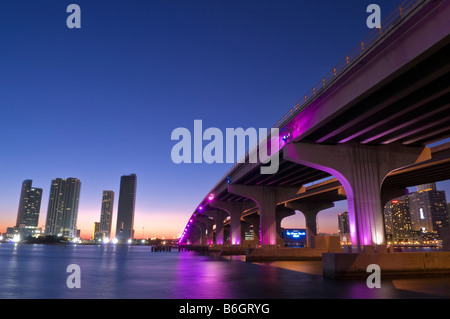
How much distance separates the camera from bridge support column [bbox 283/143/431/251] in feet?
80.3

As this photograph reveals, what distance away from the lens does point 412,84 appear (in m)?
17.2

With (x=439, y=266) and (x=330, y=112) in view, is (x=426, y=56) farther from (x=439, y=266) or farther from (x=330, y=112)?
(x=439, y=266)

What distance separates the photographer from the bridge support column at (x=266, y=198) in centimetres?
4951

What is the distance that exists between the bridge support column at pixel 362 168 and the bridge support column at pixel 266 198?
23795 mm

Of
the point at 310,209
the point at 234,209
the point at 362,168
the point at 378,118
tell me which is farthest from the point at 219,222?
the point at 378,118

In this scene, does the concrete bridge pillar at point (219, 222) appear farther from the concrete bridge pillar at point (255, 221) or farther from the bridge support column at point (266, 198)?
the bridge support column at point (266, 198)

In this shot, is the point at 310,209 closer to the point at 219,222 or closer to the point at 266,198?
the point at 266,198

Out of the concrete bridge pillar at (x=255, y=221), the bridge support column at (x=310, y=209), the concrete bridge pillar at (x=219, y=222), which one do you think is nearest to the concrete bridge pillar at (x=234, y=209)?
the bridge support column at (x=310, y=209)

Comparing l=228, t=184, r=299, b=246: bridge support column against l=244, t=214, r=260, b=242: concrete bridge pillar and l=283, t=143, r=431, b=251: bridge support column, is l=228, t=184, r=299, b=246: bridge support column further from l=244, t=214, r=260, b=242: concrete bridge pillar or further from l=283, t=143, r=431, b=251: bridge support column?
l=244, t=214, r=260, b=242: concrete bridge pillar

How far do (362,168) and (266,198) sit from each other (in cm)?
2691

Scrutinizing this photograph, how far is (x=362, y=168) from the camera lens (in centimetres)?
2616

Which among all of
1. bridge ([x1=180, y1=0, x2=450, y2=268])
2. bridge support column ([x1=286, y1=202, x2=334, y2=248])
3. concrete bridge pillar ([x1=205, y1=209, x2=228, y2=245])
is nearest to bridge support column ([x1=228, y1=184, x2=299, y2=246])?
bridge ([x1=180, y1=0, x2=450, y2=268])
